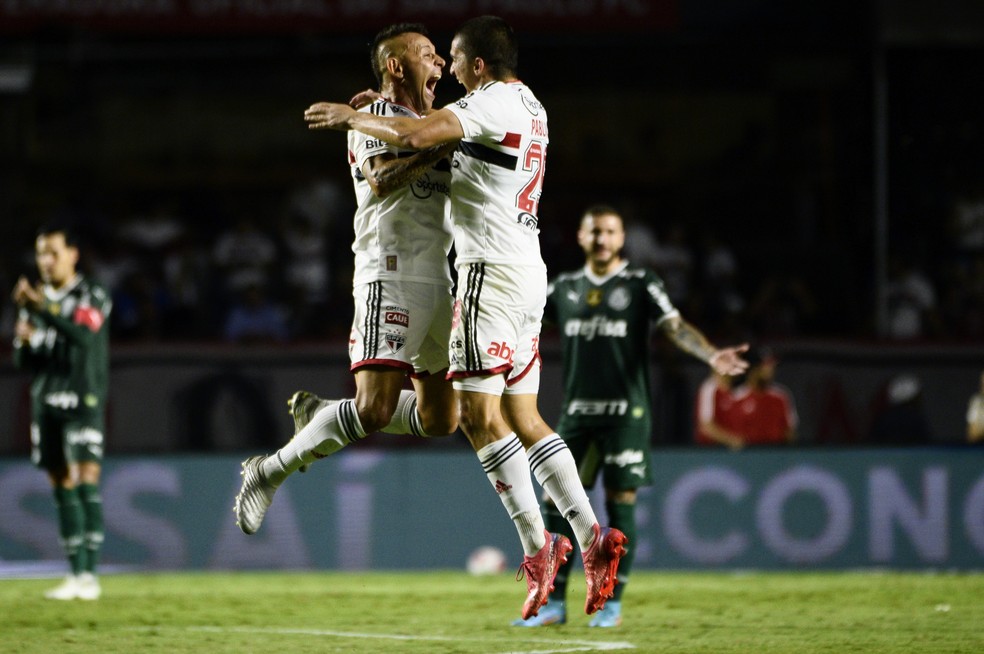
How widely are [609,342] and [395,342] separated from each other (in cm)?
255

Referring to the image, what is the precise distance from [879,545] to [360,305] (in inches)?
275

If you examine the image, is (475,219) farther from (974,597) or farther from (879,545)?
(879,545)

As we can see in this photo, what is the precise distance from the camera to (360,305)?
700 centimetres

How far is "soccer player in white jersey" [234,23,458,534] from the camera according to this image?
271 inches

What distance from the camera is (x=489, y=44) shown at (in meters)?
6.67

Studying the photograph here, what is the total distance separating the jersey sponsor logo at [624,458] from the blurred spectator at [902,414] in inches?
210

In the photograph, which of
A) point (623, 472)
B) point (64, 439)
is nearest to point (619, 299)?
point (623, 472)

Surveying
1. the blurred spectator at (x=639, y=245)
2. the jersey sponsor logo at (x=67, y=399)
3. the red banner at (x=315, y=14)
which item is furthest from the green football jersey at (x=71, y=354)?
the blurred spectator at (x=639, y=245)

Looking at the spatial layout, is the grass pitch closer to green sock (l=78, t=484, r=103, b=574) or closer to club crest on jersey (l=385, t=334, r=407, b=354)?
green sock (l=78, t=484, r=103, b=574)

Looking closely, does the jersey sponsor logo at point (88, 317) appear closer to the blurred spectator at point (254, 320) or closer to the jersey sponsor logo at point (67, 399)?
the jersey sponsor logo at point (67, 399)

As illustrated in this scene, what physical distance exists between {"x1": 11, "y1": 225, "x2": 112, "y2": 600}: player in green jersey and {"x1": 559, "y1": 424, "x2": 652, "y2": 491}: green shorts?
360cm

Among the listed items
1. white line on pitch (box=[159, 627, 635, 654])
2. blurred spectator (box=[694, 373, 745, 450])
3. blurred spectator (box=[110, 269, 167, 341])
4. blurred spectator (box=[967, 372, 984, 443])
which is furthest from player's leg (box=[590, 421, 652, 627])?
blurred spectator (box=[110, 269, 167, 341])

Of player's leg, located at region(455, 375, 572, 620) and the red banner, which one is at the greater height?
the red banner

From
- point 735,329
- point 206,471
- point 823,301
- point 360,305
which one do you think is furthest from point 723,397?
point 360,305
